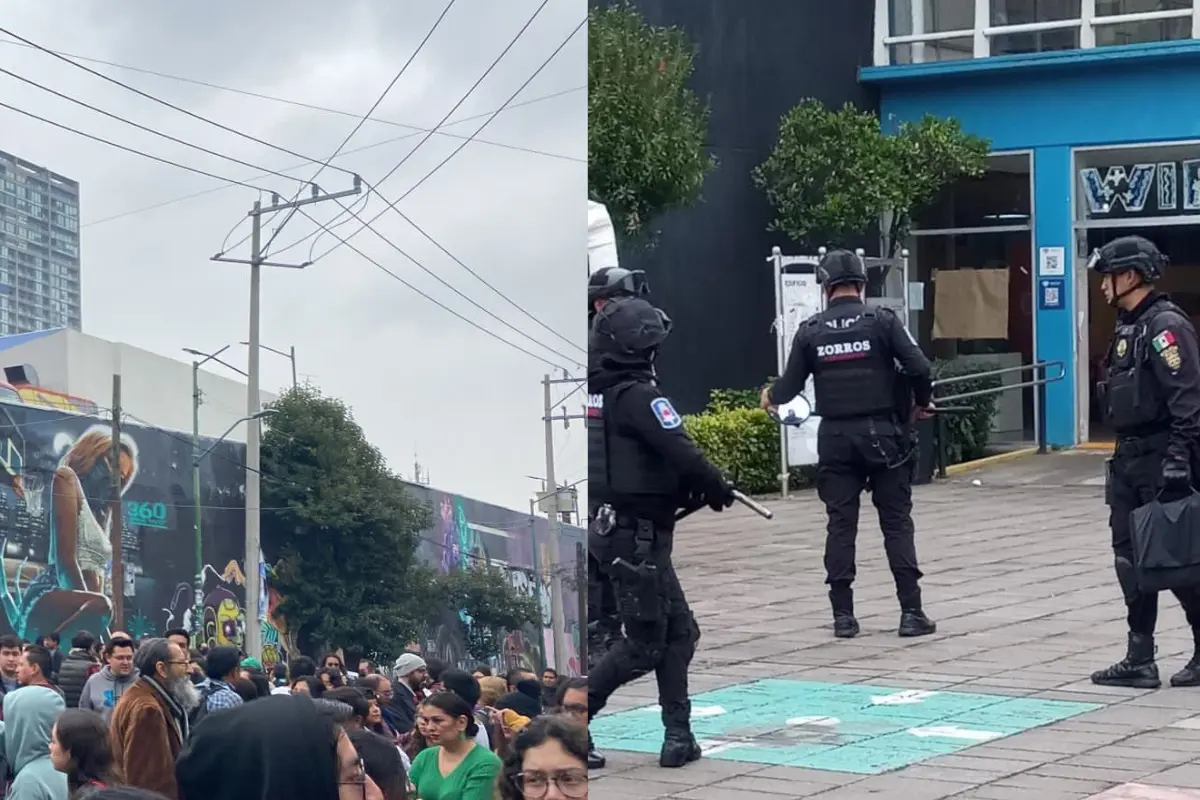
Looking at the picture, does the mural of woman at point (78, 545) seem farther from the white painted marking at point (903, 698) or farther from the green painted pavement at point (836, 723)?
the white painted marking at point (903, 698)

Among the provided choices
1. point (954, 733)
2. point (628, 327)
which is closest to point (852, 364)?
point (954, 733)

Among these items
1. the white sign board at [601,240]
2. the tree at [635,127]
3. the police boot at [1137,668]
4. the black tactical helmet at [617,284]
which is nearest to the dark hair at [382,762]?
the black tactical helmet at [617,284]

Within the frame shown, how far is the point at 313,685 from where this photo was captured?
76.9 inches

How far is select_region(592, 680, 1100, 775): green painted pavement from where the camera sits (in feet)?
18.8

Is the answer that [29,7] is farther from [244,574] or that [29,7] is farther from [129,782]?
[129,782]

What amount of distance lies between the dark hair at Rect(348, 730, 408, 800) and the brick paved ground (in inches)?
124

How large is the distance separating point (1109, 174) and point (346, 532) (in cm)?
1691

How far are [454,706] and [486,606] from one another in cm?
12

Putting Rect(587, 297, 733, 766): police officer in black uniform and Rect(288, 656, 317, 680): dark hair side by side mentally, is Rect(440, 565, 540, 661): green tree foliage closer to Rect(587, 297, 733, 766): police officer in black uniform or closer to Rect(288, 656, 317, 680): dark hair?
Rect(288, 656, 317, 680): dark hair

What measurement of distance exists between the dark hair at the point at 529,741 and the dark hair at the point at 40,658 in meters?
0.57

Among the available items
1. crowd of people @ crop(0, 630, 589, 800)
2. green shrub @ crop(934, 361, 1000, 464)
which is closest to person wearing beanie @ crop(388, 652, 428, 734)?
crowd of people @ crop(0, 630, 589, 800)

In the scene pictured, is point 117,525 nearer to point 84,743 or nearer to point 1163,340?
point 84,743

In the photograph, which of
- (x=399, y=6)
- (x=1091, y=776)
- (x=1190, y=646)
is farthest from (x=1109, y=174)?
(x=399, y=6)

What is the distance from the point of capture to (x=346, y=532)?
6.33 feet
